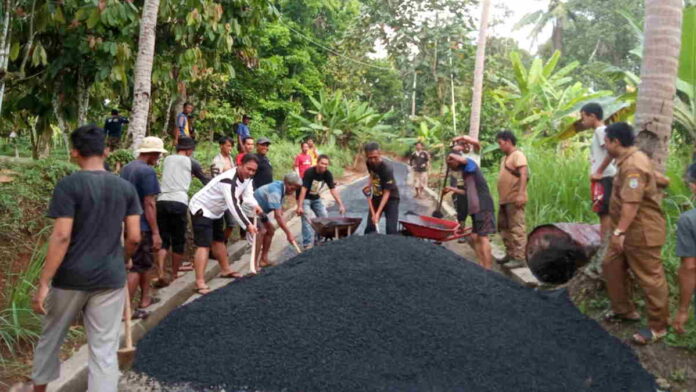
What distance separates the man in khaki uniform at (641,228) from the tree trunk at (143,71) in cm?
511

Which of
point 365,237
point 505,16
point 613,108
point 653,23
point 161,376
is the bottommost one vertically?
point 161,376

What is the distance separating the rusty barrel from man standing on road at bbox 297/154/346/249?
8.83 feet

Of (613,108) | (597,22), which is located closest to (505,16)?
(597,22)

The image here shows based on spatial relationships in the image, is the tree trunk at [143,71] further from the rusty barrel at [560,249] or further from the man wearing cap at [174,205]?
the rusty barrel at [560,249]

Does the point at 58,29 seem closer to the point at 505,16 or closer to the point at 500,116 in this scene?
the point at 500,116

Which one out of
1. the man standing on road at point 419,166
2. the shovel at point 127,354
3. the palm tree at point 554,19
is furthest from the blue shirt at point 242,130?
the palm tree at point 554,19

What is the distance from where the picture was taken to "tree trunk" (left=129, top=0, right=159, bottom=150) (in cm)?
698

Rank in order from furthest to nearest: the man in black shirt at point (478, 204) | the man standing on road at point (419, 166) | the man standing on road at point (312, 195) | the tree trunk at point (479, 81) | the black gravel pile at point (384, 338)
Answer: the man standing on road at point (419, 166) < the tree trunk at point (479, 81) < the man standing on road at point (312, 195) < the man in black shirt at point (478, 204) < the black gravel pile at point (384, 338)

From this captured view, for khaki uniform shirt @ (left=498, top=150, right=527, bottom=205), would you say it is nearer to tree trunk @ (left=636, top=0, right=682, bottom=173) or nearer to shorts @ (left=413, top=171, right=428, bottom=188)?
tree trunk @ (left=636, top=0, right=682, bottom=173)

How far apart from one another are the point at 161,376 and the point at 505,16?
87.9ft

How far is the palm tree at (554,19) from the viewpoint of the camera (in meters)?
34.3

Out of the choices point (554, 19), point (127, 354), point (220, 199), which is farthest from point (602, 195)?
point (554, 19)

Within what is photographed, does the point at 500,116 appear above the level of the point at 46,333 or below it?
above

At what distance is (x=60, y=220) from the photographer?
10.3 ft
